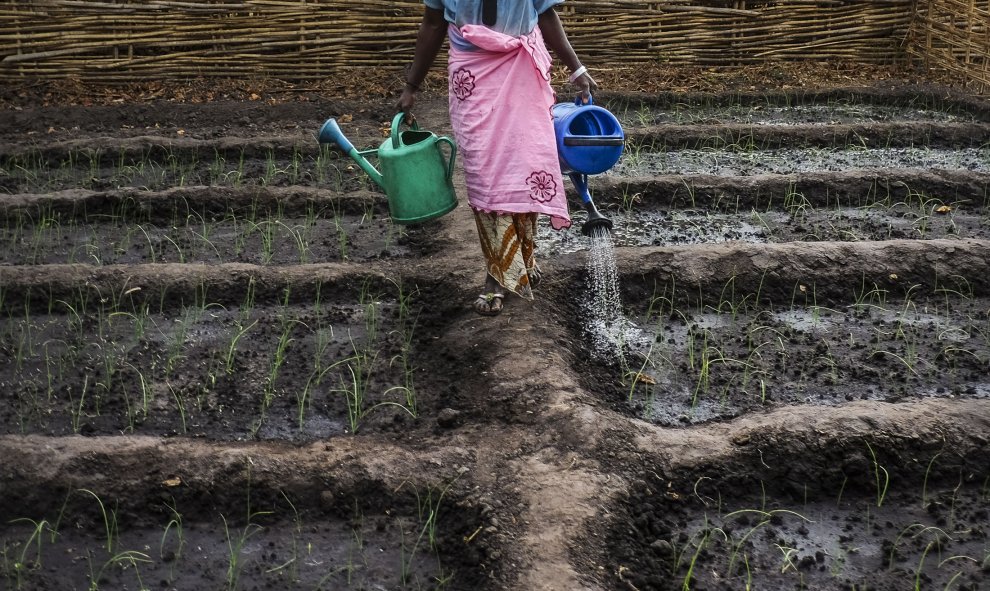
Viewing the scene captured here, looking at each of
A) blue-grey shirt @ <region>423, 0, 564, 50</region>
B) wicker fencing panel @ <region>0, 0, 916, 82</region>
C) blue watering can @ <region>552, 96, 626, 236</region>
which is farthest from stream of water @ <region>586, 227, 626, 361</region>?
wicker fencing panel @ <region>0, 0, 916, 82</region>

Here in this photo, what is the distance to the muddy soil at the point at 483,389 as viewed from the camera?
2.54 metres

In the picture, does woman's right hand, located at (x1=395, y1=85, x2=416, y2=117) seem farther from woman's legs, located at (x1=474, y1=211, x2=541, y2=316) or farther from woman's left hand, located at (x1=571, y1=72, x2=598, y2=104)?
woman's left hand, located at (x1=571, y1=72, x2=598, y2=104)

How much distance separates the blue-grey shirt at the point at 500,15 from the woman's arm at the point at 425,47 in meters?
0.05

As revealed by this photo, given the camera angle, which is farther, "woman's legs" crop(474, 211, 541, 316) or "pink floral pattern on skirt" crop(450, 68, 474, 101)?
"woman's legs" crop(474, 211, 541, 316)

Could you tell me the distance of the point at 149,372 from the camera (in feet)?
11.3

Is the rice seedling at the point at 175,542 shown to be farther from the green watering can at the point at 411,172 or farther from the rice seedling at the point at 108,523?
the green watering can at the point at 411,172

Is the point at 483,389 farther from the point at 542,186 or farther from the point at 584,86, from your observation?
the point at 584,86

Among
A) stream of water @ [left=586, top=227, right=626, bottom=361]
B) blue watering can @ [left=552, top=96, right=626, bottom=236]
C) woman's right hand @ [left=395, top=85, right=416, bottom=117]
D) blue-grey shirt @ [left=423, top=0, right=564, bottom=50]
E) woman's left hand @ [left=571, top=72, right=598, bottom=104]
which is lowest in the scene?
stream of water @ [left=586, top=227, right=626, bottom=361]

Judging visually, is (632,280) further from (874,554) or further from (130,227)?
(130,227)

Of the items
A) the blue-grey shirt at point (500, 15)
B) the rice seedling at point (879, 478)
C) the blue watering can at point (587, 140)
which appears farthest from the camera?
the blue watering can at point (587, 140)

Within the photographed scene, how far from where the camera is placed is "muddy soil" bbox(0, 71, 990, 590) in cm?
254

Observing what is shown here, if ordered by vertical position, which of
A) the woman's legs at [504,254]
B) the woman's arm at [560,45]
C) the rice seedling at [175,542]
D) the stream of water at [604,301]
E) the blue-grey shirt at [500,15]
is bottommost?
the rice seedling at [175,542]

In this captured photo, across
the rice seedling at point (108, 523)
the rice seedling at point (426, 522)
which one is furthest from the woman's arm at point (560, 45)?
the rice seedling at point (108, 523)

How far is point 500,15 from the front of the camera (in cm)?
330
